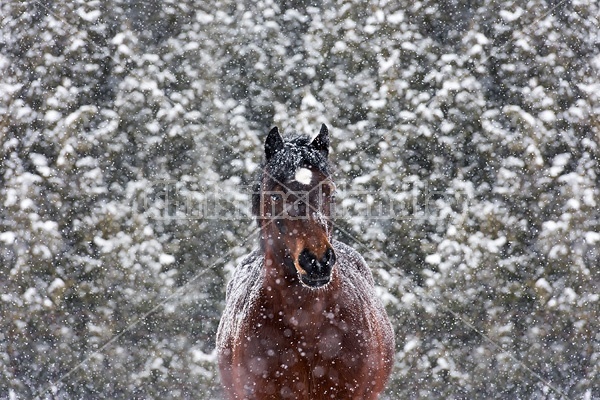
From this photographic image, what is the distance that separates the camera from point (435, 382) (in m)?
6.90

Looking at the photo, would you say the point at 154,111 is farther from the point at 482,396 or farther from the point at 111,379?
the point at 482,396

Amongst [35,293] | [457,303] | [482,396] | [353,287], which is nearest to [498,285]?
[457,303]

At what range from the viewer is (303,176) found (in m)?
2.36

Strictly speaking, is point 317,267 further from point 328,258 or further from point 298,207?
point 298,207

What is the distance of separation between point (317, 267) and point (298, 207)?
0.28 m

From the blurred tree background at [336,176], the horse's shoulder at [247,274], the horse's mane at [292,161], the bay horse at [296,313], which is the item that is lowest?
the blurred tree background at [336,176]

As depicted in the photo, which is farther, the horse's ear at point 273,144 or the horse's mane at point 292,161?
the horse's ear at point 273,144

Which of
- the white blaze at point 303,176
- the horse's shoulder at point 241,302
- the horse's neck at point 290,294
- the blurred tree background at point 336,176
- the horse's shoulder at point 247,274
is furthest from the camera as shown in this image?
the blurred tree background at point 336,176

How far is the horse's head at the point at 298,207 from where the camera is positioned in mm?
2232

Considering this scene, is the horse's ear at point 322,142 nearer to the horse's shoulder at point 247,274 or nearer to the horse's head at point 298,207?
the horse's head at point 298,207

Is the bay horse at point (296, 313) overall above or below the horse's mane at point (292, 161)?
below

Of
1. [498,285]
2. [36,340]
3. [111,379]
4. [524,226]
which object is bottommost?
[111,379]

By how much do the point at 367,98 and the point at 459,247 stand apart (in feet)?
7.24

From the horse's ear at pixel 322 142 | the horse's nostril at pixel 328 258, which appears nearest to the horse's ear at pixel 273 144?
the horse's ear at pixel 322 142
